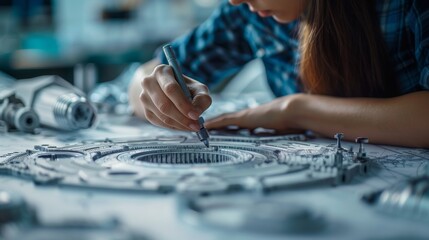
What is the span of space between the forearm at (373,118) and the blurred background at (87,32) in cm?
145

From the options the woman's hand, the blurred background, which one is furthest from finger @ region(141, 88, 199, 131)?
the blurred background

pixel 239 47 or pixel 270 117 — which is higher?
pixel 239 47

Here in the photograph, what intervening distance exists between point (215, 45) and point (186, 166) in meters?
0.75

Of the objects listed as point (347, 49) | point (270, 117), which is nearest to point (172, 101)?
point (270, 117)

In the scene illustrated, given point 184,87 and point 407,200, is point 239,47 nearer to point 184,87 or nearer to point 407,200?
point 184,87

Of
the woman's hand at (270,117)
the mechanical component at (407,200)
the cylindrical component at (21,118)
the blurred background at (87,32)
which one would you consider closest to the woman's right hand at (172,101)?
the woman's hand at (270,117)

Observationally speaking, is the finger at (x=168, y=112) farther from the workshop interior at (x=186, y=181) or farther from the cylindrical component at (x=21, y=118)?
the cylindrical component at (x=21, y=118)

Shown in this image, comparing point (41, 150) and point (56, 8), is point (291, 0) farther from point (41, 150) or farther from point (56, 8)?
point (56, 8)

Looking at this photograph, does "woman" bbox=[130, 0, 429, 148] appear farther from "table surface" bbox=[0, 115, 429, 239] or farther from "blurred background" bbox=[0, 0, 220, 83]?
"blurred background" bbox=[0, 0, 220, 83]

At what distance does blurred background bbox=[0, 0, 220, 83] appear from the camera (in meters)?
2.66

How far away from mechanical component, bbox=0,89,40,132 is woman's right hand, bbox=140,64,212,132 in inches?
9.9

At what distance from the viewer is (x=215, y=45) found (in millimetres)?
1334

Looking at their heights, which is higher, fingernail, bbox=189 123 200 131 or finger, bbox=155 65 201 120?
finger, bbox=155 65 201 120

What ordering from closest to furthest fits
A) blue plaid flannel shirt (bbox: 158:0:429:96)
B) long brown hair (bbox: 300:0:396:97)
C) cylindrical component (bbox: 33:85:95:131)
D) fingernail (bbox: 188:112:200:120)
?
1. fingernail (bbox: 188:112:200:120)
2. long brown hair (bbox: 300:0:396:97)
3. cylindrical component (bbox: 33:85:95:131)
4. blue plaid flannel shirt (bbox: 158:0:429:96)
